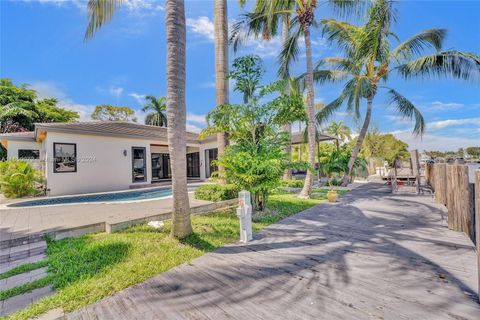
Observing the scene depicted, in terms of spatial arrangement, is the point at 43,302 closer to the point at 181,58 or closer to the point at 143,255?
the point at 143,255

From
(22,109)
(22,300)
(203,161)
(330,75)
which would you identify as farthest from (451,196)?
(22,109)

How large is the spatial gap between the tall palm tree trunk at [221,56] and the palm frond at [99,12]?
13.2 feet

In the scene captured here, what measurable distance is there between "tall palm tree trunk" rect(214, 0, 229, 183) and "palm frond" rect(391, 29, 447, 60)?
934cm

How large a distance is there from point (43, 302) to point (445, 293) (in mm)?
5026

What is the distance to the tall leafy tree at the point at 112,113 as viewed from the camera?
3519cm

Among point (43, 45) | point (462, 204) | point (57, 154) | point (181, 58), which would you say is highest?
point (43, 45)

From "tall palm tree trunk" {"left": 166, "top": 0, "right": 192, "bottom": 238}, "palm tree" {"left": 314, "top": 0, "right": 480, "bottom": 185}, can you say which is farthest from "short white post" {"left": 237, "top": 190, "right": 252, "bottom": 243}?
"palm tree" {"left": 314, "top": 0, "right": 480, "bottom": 185}

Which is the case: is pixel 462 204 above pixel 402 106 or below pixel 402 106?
below

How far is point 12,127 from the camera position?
20672 millimetres

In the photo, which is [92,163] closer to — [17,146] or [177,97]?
[17,146]

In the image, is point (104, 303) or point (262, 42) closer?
point (104, 303)

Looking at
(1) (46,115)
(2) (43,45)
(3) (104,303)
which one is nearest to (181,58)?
(3) (104,303)

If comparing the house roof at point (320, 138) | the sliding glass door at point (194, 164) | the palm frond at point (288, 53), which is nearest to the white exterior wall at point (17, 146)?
the sliding glass door at point (194, 164)

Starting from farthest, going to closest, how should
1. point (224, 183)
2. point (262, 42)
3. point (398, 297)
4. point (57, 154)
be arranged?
point (262, 42) < point (57, 154) < point (224, 183) < point (398, 297)
